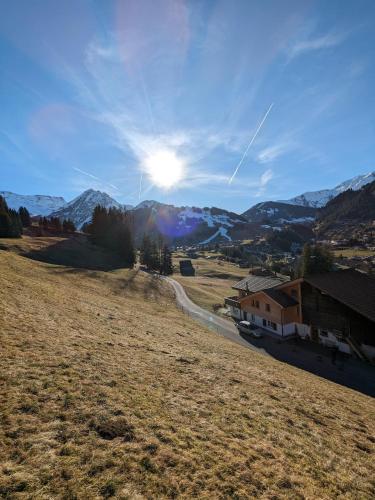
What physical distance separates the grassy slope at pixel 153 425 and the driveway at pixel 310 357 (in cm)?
1052

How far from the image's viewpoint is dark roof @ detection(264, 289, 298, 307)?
42206 mm

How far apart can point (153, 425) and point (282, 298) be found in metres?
38.4

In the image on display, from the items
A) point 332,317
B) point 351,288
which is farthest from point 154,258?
point 351,288

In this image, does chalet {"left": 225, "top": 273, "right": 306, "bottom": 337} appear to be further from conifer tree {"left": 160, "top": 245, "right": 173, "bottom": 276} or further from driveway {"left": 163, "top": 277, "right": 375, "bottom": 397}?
conifer tree {"left": 160, "top": 245, "right": 173, "bottom": 276}

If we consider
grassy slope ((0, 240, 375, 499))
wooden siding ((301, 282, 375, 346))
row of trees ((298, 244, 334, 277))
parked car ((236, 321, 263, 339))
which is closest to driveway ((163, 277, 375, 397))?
parked car ((236, 321, 263, 339))

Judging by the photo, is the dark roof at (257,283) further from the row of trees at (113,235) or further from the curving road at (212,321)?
the row of trees at (113,235)

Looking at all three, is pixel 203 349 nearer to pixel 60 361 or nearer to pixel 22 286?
pixel 60 361

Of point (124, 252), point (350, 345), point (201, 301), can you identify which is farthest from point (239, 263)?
point (350, 345)

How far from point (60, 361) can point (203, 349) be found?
13638 mm

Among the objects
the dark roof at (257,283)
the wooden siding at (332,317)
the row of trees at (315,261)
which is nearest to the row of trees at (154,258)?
the row of trees at (315,261)

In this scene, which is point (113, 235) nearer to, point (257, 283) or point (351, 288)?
point (257, 283)

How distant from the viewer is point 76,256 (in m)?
71.1

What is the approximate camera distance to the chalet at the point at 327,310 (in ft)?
111

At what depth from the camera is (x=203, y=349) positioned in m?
23.2
